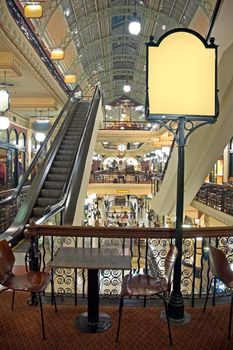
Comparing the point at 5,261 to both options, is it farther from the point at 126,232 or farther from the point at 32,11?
the point at 32,11

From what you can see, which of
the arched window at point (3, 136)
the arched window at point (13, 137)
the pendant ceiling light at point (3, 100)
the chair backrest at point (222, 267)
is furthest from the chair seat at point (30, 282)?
the arched window at point (13, 137)

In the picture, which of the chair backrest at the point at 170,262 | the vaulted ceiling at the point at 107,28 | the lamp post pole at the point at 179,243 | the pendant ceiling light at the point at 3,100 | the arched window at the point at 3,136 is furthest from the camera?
the vaulted ceiling at the point at 107,28

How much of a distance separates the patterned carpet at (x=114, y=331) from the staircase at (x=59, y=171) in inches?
119

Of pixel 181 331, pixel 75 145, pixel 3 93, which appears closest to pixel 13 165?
pixel 75 145

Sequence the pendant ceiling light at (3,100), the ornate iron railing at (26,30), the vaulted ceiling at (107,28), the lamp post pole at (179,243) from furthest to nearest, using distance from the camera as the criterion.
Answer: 1. the vaulted ceiling at (107,28)
2. the pendant ceiling light at (3,100)
3. the ornate iron railing at (26,30)
4. the lamp post pole at (179,243)

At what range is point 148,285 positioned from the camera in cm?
311

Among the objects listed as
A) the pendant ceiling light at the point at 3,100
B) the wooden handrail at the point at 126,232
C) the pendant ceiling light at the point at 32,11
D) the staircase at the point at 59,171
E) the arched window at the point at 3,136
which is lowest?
the wooden handrail at the point at 126,232

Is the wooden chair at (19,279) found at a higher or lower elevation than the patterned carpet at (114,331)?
higher

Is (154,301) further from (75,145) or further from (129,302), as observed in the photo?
(75,145)

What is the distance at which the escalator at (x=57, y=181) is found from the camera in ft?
21.5

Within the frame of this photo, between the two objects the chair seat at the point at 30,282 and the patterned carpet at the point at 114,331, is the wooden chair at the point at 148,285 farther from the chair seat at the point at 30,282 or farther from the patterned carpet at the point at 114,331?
the chair seat at the point at 30,282

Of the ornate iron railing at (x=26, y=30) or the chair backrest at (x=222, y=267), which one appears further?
the ornate iron railing at (x=26, y=30)

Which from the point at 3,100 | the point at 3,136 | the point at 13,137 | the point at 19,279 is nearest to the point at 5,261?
the point at 19,279

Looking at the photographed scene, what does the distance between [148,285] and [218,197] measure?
9.06 m
